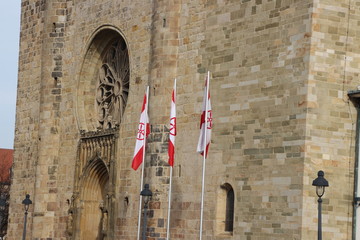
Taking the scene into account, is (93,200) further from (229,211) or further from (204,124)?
(204,124)

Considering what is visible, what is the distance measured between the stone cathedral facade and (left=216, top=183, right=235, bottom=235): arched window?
0.03 m

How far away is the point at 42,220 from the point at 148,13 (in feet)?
29.6

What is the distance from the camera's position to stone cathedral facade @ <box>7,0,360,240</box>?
25.4 m

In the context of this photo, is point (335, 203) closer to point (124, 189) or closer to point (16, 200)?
point (124, 189)

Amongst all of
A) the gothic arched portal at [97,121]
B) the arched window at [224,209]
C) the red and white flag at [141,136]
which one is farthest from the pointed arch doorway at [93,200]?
the arched window at [224,209]

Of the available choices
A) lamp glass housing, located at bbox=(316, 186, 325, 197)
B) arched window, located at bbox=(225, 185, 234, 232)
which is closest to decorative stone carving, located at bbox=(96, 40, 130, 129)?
arched window, located at bbox=(225, 185, 234, 232)

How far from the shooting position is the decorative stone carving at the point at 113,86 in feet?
115

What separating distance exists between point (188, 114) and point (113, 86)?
6.84 m

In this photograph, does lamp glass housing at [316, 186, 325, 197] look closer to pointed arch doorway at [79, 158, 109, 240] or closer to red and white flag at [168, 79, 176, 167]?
→ red and white flag at [168, 79, 176, 167]

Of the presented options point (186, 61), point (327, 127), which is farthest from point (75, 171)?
point (327, 127)

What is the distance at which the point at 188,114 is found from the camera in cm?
2942

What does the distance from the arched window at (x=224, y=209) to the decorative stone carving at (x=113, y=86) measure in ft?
24.3

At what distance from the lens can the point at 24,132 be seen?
39094mm

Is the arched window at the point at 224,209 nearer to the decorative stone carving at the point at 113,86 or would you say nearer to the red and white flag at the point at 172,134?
the red and white flag at the point at 172,134
